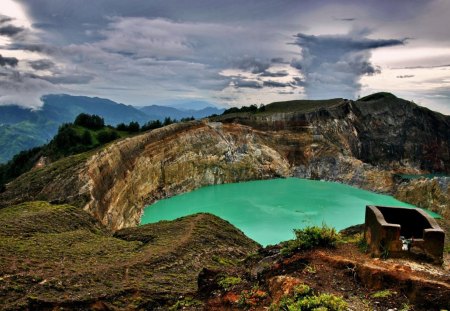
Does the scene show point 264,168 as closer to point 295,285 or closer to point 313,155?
point 313,155

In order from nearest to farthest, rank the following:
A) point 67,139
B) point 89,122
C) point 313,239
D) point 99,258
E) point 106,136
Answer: point 313,239, point 99,258, point 67,139, point 106,136, point 89,122

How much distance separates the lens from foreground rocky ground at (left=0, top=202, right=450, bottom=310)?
783cm

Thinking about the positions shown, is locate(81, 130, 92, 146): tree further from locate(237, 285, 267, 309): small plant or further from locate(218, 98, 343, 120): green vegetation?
locate(237, 285, 267, 309): small plant

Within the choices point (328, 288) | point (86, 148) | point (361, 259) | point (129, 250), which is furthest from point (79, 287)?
point (86, 148)

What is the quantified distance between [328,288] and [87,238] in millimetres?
9990

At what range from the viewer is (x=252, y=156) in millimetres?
55406

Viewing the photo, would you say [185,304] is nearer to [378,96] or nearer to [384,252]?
[384,252]

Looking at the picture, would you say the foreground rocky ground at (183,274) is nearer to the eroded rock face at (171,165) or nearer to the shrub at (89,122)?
the eroded rock face at (171,165)

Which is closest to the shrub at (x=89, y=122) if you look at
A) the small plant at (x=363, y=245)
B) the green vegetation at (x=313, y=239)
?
the green vegetation at (x=313, y=239)

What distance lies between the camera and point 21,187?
2664cm

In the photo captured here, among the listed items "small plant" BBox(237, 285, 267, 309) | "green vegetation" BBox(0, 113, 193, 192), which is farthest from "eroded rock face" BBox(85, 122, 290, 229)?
"small plant" BBox(237, 285, 267, 309)

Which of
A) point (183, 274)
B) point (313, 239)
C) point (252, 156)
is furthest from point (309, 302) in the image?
point (252, 156)

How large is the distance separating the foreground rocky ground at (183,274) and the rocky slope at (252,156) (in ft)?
41.6

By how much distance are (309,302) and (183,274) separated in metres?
6.17
